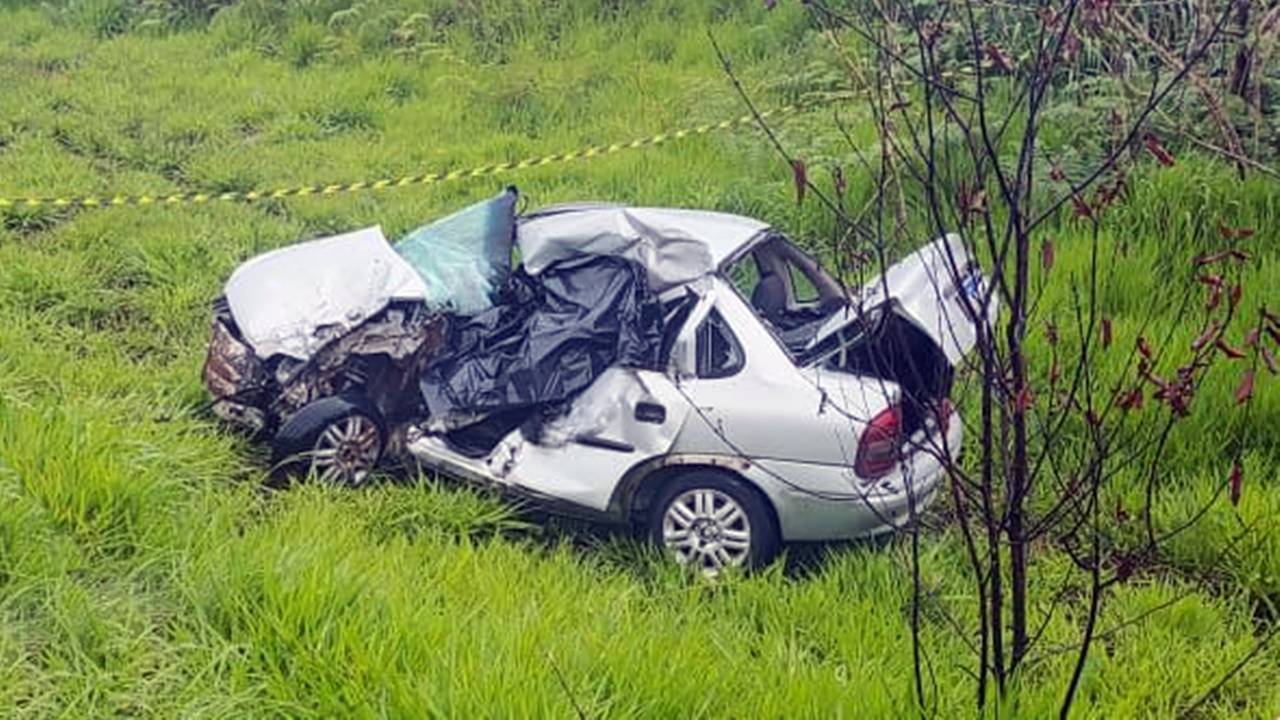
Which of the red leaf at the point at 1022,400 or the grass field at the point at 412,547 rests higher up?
the red leaf at the point at 1022,400

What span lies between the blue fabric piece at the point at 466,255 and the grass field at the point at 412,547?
0.85 m

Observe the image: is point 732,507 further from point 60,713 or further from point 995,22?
point 995,22

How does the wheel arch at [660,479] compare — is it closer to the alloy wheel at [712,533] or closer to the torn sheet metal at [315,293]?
the alloy wheel at [712,533]

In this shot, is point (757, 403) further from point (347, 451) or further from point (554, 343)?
point (347, 451)

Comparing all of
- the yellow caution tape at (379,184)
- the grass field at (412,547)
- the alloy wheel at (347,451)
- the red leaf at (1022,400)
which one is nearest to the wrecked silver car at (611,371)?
the alloy wheel at (347,451)

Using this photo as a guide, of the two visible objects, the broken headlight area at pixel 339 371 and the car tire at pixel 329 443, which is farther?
the broken headlight area at pixel 339 371

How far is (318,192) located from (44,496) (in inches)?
195

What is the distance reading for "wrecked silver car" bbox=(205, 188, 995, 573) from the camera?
5.02 m

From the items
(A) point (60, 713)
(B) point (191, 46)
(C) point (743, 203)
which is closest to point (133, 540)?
(A) point (60, 713)

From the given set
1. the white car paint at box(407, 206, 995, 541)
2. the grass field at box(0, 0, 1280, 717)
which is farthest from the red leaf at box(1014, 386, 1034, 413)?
the white car paint at box(407, 206, 995, 541)

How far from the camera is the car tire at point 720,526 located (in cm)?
505

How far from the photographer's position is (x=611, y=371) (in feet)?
17.4

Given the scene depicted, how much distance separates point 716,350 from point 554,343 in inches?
25.1

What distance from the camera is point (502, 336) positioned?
5.59 metres
